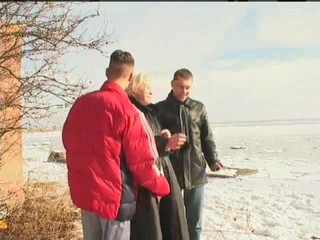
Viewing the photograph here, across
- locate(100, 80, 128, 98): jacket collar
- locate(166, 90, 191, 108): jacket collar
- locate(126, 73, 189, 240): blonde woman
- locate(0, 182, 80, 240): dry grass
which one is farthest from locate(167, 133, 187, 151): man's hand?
locate(0, 182, 80, 240): dry grass

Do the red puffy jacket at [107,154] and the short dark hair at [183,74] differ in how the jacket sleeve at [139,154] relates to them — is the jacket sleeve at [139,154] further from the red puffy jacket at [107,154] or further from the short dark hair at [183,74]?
the short dark hair at [183,74]

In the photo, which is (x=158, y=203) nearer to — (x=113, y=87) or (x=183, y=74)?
(x=113, y=87)

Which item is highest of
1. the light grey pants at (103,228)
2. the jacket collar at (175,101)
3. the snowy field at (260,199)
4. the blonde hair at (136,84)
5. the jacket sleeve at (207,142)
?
the blonde hair at (136,84)

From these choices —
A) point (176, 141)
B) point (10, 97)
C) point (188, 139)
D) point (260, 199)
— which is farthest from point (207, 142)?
point (260, 199)

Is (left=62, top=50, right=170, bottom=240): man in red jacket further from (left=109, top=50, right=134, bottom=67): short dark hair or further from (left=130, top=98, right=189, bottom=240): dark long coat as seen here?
(left=130, top=98, right=189, bottom=240): dark long coat

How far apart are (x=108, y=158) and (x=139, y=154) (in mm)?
179

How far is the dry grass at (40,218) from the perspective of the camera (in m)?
4.02

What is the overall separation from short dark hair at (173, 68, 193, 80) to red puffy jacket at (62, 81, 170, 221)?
4.20ft

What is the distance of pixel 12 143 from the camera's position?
4.68 m

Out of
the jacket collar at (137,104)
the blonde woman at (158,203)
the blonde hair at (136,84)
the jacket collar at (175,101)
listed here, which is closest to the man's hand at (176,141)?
the blonde woman at (158,203)

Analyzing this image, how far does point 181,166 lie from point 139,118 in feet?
4.23

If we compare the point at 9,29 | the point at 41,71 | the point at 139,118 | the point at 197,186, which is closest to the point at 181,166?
the point at 197,186

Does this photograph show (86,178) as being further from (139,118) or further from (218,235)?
(218,235)

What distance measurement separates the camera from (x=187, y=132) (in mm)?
3629
